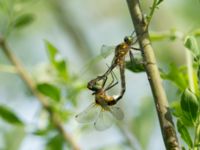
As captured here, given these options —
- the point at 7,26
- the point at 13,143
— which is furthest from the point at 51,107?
the point at 13,143

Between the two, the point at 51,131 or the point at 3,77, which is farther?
the point at 3,77

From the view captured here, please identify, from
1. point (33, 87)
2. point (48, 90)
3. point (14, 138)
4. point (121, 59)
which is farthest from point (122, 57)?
point (14, 138)

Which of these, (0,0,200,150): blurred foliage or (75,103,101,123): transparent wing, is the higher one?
(0,0,200,150): blurred foliage

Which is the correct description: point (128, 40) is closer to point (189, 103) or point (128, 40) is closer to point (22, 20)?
point (189, 103)

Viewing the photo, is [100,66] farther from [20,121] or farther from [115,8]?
[115,8]

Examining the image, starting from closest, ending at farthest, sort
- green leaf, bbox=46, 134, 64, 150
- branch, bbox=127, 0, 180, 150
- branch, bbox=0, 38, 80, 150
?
branch, bbox=127, 0, 180, 150 < branch, bbox=0, 38, 80, 150 < green leaf, bbox=46, 134, 64, 150

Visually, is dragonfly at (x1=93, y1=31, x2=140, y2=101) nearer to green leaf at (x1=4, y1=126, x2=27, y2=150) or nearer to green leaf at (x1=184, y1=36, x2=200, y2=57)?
green leaf at (x1=184, y1=36, x2=200, y2=57)

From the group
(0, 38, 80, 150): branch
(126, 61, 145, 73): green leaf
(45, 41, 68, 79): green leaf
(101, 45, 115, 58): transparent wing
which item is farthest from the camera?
(0, 38, 80, 150): branch

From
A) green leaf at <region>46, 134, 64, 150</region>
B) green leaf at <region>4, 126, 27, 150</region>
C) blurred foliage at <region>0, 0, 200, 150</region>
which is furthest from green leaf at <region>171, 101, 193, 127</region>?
green leaf at <region>4, 126, 27, 150</region>
